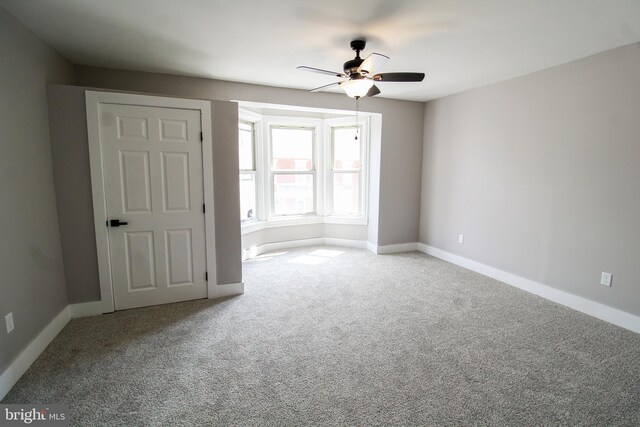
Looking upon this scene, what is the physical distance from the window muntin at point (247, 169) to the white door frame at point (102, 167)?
1586mm

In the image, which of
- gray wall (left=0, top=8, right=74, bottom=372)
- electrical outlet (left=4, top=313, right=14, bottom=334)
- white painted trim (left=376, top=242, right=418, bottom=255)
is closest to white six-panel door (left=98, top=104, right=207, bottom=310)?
gray wall (left=0, top=8, right=74, bottom=372)

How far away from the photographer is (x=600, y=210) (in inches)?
116

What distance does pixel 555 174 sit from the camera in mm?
3291

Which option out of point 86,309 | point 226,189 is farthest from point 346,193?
point 86,309

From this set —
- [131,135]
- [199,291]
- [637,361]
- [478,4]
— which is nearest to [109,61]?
[131,135]

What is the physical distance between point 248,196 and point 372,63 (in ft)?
10.6

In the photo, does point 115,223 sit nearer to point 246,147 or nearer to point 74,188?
point 74,188

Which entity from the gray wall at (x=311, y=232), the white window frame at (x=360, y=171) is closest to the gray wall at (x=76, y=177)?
the gray wall at (x=311, y=232)

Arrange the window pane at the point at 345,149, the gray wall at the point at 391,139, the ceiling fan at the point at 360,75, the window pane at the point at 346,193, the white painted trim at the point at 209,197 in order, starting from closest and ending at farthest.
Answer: the ceiling fan at the point at 360,75, the white painted trim at the point at 209,197, the gray wall at the point at 391,139, the window pane at the point at 345,149, the window pane at the point at 346,193

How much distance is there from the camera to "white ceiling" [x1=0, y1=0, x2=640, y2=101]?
207cm

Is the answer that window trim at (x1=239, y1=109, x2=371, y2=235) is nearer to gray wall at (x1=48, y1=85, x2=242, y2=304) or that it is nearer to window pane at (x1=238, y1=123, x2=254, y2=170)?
window pane at (x1=238, y1=123, x2=254, y2=170)

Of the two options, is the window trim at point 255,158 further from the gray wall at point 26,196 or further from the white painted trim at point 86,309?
the gray wall at point 26,196

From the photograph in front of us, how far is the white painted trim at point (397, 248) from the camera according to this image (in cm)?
516

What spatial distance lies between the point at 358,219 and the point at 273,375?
3676 mm
